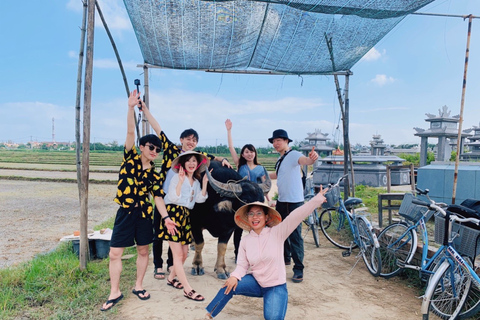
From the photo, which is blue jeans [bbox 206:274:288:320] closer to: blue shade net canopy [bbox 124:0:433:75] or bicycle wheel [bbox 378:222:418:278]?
bicycle wheel [bbox 378:222:418:278]

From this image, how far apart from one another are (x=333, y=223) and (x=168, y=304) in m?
3.34

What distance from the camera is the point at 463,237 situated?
265 cm

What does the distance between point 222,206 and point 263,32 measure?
248cm

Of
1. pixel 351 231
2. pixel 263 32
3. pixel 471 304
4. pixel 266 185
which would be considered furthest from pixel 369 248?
pixel 263 32

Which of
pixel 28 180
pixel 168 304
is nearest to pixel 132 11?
pixel 168 304

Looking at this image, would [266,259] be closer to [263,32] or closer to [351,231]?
[351,231]

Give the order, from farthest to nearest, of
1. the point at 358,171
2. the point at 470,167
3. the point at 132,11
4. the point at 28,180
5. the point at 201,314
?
1. the point at 28,180
2. the point at 358,171
3. the point at 470,167
4. the point at 132,11
5. the point at 201,314

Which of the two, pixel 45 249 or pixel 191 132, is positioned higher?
pixel 191 132

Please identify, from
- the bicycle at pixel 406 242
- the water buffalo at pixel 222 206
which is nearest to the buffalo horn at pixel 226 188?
the water buffalo at pixel 222 206

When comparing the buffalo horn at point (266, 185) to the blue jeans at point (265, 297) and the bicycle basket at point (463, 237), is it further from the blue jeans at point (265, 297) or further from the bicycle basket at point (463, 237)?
the bicycle basket at point (463, 237)

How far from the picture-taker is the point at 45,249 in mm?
5336

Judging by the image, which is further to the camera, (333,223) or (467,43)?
(333,223)

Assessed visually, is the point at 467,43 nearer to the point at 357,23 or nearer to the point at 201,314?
the point at 357,23

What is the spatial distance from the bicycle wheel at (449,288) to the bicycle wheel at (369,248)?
780 millimetres
